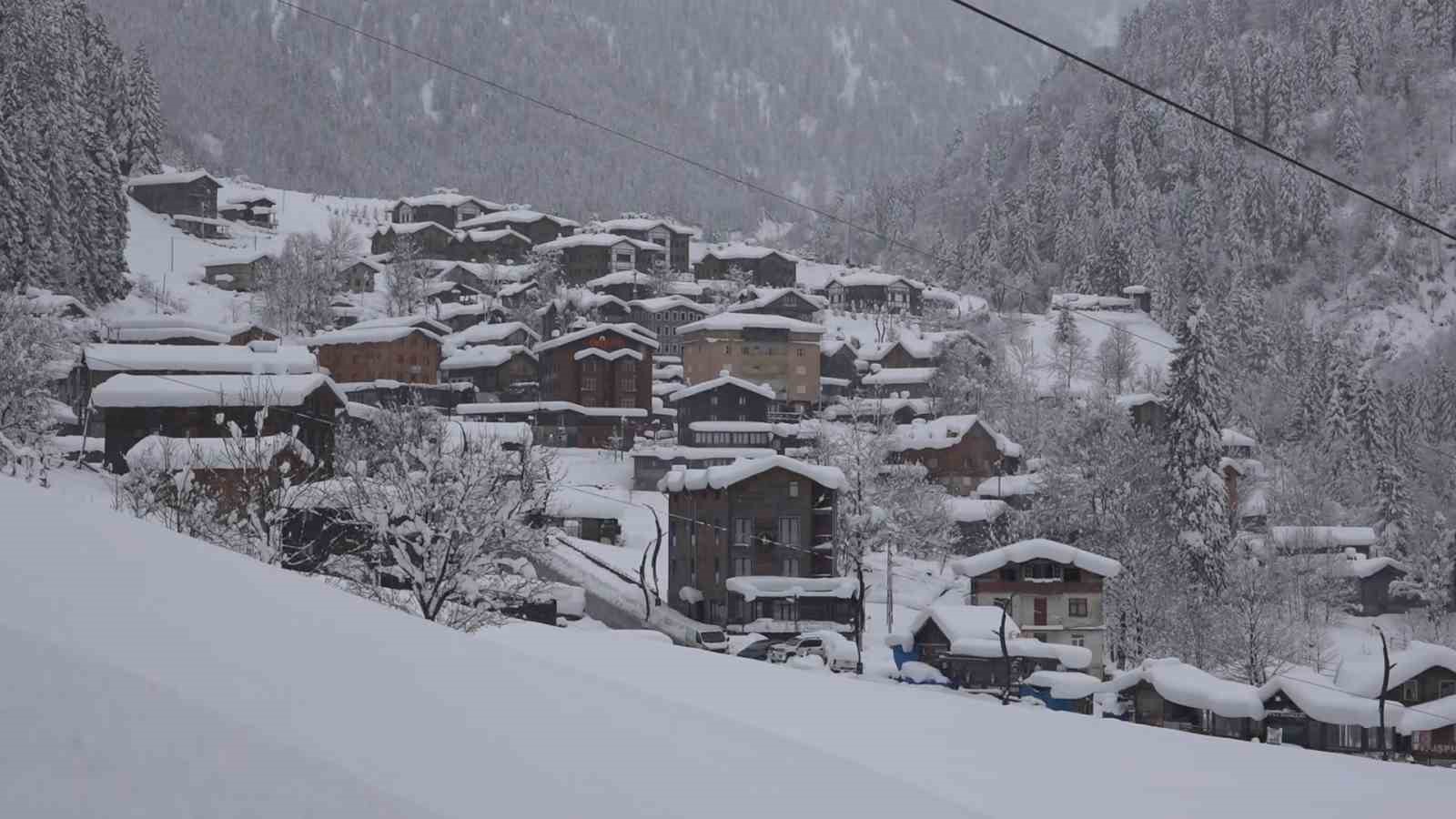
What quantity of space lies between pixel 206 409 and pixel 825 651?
2033cm

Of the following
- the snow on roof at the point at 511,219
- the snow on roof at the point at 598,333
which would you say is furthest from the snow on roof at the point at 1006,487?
the snow on roof at the point at 511,219

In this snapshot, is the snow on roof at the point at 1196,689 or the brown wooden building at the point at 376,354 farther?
the brown wooden building at the point at 376,354

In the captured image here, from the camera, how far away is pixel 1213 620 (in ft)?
125

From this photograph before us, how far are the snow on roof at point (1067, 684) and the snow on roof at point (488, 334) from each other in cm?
4026

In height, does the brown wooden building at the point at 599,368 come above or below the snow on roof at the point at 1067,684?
above

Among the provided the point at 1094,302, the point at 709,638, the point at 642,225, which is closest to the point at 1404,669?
the point at 709,638

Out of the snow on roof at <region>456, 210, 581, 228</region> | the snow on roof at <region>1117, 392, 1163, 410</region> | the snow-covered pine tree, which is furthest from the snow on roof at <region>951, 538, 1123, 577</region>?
the snow on roof at <region>456, 210, 581, 228</region>

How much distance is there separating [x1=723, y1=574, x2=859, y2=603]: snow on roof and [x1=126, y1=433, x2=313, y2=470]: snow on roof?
11.6 meters

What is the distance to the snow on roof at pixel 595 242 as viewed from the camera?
87.0m

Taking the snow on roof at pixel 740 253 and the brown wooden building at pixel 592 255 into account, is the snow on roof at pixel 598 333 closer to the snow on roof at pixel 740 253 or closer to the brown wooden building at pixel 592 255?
the brown wooden building at pixel 592 255

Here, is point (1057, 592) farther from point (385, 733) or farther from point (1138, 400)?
point (385, 733)

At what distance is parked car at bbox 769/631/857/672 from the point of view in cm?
3103

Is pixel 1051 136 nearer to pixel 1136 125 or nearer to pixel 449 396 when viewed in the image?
pixel 1136 125

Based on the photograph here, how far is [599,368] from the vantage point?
203ft
